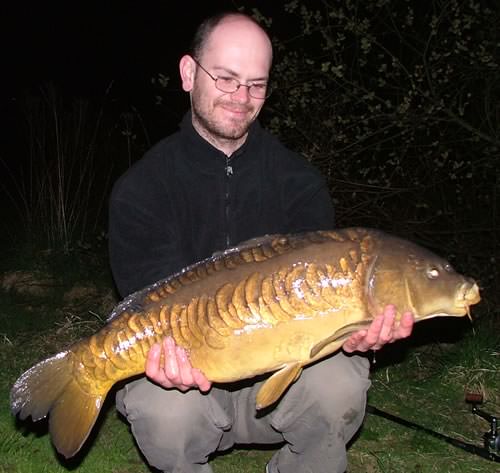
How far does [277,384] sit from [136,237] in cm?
67

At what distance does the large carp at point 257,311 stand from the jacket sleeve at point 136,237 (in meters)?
0.26

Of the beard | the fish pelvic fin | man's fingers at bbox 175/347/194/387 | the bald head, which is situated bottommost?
the fish pelvic fin

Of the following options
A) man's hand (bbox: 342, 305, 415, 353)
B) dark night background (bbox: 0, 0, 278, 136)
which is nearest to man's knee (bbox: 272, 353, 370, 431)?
man's hand (bbox: 342, 305, 415, 353)

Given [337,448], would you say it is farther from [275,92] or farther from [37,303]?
[37,303]

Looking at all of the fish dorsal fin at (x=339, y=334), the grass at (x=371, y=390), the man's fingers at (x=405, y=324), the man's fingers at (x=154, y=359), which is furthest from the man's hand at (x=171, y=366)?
the grass at (x=371, y=390)

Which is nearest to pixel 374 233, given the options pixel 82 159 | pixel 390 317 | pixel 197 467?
pixel 390 317

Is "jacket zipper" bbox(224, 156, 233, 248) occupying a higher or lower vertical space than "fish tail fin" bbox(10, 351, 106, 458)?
higher

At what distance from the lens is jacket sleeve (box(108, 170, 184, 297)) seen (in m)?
2.02

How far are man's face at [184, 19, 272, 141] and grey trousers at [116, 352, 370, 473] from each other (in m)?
0.80

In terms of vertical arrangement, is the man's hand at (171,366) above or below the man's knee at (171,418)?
above

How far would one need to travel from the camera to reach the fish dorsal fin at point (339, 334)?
1.65m

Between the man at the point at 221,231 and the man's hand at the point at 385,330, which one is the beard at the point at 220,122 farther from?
the man's hand at the point at 385,330

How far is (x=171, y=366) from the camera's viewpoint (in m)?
1.69

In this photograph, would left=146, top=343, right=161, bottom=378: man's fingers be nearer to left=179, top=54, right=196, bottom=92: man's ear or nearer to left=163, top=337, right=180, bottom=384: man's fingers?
left=163, top=337, right=180, bottom=384: man's fingers
